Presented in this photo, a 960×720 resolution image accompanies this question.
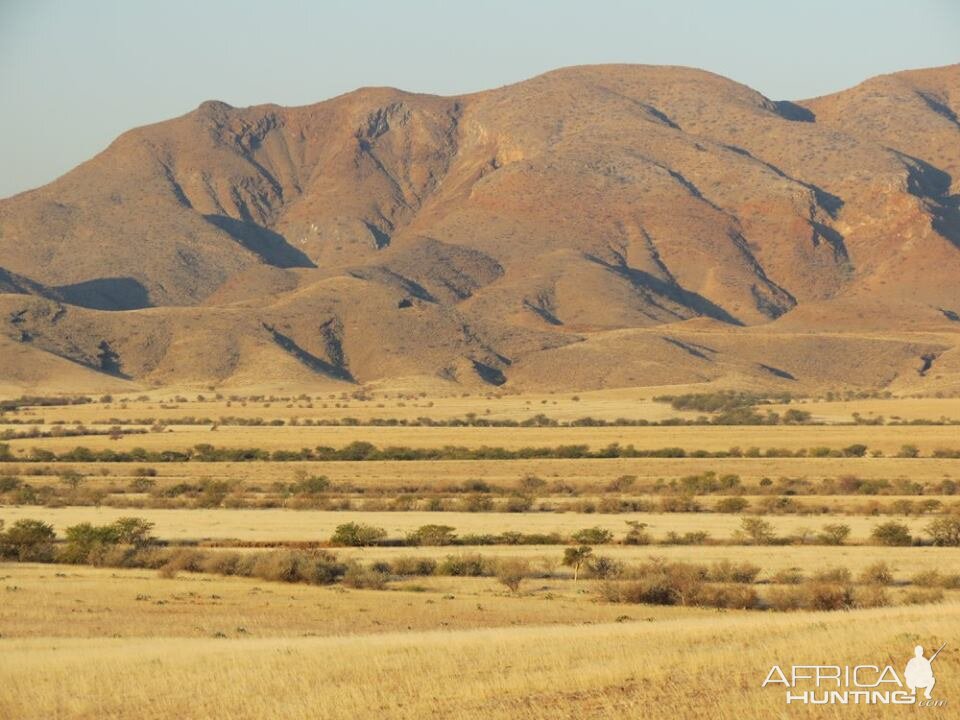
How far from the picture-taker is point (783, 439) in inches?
3155

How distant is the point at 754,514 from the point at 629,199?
475 feet

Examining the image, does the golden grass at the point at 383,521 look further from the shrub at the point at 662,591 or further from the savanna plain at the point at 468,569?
the shrub at the point at 662,591

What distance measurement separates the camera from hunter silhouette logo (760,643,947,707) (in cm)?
1542

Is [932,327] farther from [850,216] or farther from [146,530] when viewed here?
[146,530]

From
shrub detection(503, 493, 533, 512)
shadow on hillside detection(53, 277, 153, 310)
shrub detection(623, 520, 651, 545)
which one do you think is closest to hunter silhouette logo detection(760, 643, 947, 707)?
shrub detection(623, 520, 651, 545)

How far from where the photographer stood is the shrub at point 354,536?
3916 cm

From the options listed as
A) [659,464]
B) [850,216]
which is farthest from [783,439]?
[850,216]

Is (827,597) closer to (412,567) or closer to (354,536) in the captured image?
(412,567)

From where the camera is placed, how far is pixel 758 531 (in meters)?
39.6

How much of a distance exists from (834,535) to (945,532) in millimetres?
2890

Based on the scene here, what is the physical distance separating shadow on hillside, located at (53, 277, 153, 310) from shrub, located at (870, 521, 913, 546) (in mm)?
134830

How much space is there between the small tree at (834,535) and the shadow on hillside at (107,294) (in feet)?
439

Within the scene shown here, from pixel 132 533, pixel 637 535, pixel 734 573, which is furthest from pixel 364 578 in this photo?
pixel 637 535

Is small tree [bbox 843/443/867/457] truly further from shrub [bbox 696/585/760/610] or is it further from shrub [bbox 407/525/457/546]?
shrub [bbox 696/585/760/610]
